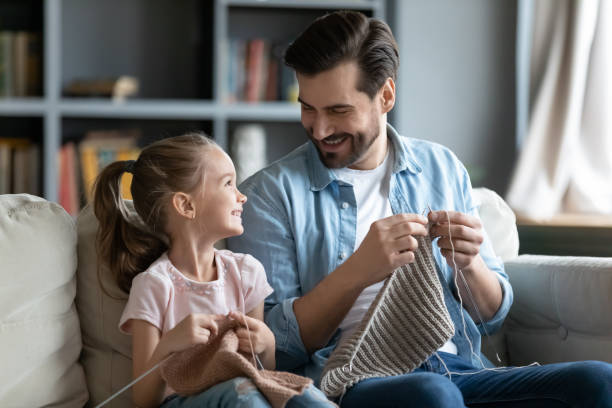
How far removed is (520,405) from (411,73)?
7.31 ft

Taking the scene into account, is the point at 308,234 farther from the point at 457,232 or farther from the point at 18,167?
the point at 18,167

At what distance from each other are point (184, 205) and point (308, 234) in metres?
0.30

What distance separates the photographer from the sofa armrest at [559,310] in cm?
168

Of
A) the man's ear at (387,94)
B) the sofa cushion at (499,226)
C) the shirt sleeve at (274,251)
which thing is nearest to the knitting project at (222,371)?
the shirt sleeve at (274,251)

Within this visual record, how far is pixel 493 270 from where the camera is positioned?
175 centimetres

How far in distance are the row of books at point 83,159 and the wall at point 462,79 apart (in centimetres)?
119

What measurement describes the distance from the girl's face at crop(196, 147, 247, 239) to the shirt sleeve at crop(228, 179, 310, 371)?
0.41ft

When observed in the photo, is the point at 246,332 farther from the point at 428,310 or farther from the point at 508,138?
the point at 508,138

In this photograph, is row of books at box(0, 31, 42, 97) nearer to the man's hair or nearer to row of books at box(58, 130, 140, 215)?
row of books at box(58, 130, 140, 215)

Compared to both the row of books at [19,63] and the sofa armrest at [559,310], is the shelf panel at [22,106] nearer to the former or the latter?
the row of books at [19,63]

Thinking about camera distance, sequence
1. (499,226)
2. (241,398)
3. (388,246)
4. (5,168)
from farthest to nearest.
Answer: (5,168), (499,226), (388,246), (241,398)

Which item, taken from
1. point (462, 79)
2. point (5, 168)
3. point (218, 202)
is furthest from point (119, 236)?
point (462, 79)

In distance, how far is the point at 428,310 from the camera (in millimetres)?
1531

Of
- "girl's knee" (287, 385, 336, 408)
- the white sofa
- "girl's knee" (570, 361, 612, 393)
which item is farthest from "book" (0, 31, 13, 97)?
"girl's knee" (570, 361, 612, 393)
